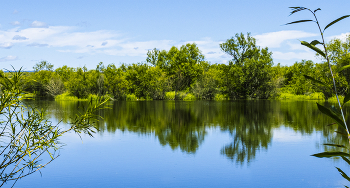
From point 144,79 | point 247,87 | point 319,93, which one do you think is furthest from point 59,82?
point 319,93

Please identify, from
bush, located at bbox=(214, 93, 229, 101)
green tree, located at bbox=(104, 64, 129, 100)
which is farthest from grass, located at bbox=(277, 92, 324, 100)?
green tree, located at bbox=(104, 64, 129, 100)

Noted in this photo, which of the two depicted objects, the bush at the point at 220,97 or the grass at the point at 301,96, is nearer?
the grass at the point at 301,96

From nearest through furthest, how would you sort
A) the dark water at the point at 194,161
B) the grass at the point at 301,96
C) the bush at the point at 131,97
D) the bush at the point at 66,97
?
the dark water at the point at 194,161, the grass at the point at 301,96, the bush at the point at 131,97, the bush at the point at 66,97

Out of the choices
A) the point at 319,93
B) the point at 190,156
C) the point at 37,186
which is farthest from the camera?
the point at 319,93

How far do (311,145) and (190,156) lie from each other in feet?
16.4

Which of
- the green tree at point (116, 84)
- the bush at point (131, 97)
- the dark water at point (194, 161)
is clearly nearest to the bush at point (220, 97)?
the bush at point (131, 97)

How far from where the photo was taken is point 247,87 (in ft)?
184

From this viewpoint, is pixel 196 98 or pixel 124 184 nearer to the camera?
pixel 124 184

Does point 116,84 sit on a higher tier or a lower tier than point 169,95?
higher

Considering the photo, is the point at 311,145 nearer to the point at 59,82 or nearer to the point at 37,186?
the point at 37,186

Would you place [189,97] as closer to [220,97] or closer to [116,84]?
[220,97]

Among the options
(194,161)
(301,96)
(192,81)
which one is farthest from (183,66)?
(194,161)

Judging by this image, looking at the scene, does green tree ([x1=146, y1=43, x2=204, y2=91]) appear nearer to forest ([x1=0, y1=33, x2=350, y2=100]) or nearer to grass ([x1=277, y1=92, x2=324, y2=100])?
forest ([x1=0, y1=33, x2=350, y2=100])

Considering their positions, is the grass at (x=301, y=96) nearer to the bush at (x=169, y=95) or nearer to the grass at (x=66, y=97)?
the bush at (x=169, y=95)
